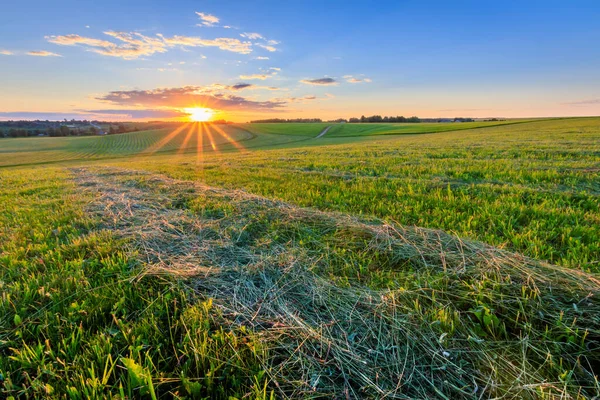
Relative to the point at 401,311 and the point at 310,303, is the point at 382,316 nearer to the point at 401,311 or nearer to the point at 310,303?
the point at 401,311

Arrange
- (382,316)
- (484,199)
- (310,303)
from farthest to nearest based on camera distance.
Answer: (484,199), (310,303), (382,316)

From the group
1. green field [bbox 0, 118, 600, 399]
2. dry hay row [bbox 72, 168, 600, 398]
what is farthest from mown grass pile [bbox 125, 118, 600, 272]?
dry hay row [bbox 72, 168, 600, 398]

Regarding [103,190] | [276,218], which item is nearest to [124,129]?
[103,190]

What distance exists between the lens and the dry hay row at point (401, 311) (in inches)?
66.4

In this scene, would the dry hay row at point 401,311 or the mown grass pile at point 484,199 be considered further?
the mown grass pile at point 484,199

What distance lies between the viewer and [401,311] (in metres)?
2.22

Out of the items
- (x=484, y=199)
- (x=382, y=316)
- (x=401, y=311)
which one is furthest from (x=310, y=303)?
(x=484, y=199)

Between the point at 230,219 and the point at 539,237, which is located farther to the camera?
the point at 230,219

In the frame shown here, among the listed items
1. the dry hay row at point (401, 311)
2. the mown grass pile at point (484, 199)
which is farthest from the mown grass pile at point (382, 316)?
the mown grass pile at point (484, 199)

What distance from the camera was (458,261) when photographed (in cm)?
284

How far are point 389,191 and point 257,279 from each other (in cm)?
402

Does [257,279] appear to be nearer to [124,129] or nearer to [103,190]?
[103,190]

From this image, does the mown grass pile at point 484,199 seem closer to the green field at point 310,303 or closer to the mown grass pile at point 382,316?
the green field at point 310,303

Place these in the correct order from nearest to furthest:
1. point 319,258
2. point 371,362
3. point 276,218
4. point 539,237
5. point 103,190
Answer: point 371,362 → point 319,258 → point 539,237 → point 276,218 → point 103,190
